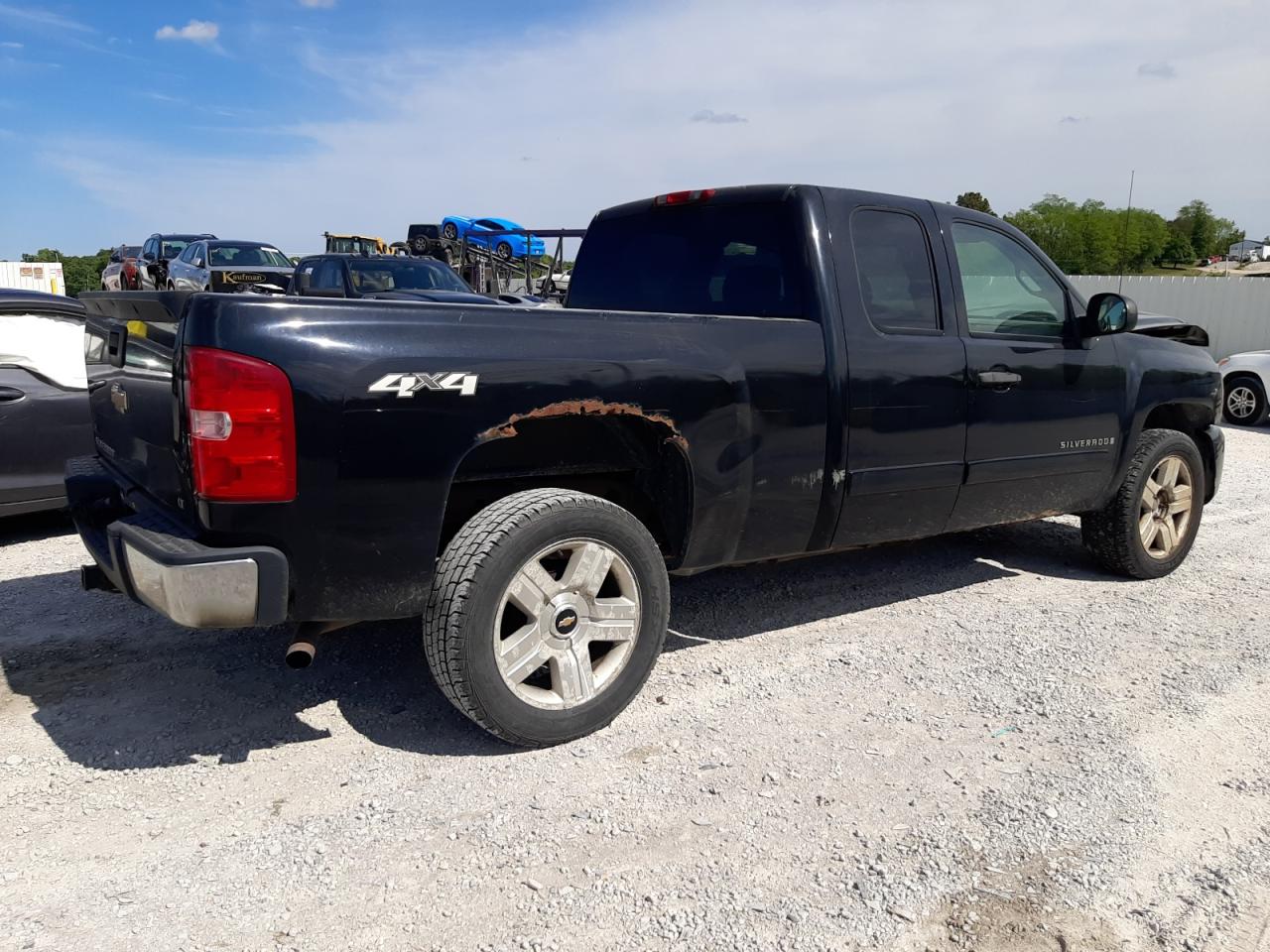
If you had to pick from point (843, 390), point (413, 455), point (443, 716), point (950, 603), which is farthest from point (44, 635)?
point (950, 603)

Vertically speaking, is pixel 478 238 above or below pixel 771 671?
above

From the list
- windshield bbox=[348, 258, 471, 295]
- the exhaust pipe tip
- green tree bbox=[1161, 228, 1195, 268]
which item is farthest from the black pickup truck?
green tree bbox=[1161, 228, 1195, 268]

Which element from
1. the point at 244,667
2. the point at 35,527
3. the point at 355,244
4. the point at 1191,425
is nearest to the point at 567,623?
the point at 244,667

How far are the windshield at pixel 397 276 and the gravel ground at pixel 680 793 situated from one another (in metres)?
7.81

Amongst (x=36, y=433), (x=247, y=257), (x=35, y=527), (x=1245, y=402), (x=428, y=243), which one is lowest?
(x=35, y=527)

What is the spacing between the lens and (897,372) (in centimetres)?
404

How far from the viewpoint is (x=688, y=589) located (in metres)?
5.09

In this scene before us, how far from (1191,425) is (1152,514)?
67cm

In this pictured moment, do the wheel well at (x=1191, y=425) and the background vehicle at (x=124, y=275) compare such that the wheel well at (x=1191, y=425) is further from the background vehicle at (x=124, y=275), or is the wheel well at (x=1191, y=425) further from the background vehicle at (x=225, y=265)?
the background vehicle at (x=124, y=275)

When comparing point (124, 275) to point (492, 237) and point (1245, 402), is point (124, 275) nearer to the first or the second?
point (492, 237)

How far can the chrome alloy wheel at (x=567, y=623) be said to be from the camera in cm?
320

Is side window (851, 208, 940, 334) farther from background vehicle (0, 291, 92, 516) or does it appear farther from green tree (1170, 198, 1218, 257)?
green tree (1170, 198, 1218, 257)

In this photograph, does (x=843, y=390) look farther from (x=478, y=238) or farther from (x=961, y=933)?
(x=478, y=238)

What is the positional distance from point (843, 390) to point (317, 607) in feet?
6.93
